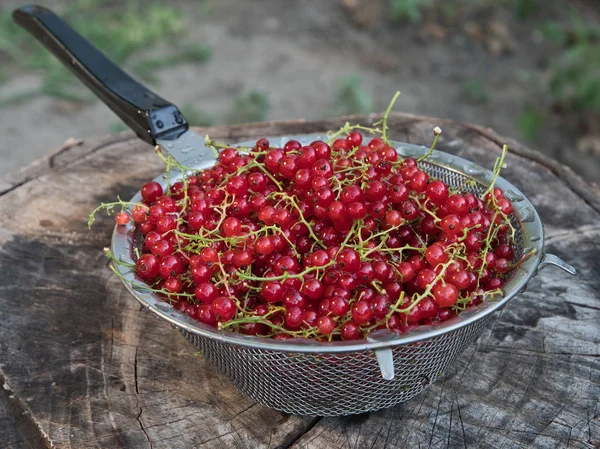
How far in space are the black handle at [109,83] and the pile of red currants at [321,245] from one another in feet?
1.02

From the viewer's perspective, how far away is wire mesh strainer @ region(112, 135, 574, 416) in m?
0.95

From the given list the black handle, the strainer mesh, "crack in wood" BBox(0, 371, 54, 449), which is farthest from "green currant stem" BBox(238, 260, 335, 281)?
the black handle

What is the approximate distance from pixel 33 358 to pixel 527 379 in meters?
0.96

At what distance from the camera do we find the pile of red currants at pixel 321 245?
1.00 metres

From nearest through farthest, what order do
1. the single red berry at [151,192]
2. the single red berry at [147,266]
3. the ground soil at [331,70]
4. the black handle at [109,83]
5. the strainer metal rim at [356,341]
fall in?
the strainer metal rim at [356,341]
the single red berry at [147,266]
the single red berry at [151,192]
the black handle at [109,83]
the ground soil at [331,70]

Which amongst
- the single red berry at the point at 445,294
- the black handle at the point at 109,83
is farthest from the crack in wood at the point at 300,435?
the black handle at the point at 109,83

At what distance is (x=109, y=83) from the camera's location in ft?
5.11

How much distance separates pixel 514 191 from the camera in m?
1.30

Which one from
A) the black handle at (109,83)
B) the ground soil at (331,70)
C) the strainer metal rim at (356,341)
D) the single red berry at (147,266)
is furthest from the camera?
the ground soil at (331,70)

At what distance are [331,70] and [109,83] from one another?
2.16 meters

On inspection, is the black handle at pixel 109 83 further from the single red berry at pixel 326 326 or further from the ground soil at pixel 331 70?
the ground soil at pixel 331 70

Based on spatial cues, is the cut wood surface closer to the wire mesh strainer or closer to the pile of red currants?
the wire mesh strainer

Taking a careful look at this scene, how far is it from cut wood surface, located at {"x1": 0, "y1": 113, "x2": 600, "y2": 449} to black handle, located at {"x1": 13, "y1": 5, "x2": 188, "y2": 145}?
0.28 metres

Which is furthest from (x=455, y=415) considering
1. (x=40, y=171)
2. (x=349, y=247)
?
(x=40, y=171)
